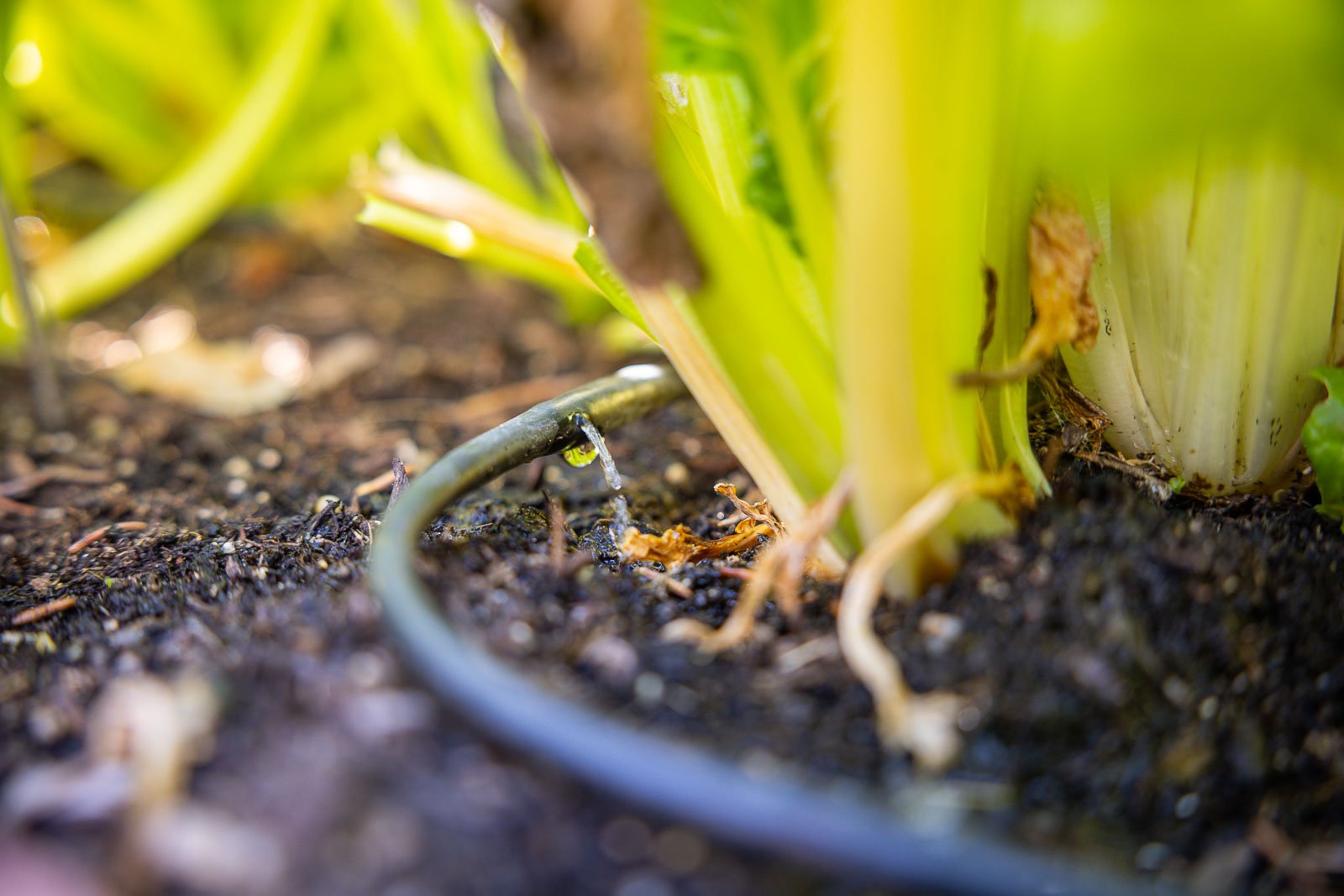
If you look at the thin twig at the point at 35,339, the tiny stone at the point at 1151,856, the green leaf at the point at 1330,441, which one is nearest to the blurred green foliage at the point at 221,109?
the thin twig at the point at 35,339

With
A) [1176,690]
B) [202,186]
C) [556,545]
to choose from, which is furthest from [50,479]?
[1176,690]

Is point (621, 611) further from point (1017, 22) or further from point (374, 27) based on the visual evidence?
point (374, 27)

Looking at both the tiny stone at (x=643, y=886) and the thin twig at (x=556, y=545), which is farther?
the thin twig at (x=556, y=545)

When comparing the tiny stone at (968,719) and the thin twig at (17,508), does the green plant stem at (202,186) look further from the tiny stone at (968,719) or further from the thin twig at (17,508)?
the tiny stone at (968,719)

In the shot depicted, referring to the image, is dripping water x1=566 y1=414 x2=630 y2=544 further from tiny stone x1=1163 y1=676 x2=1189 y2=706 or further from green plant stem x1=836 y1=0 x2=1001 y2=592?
tiny stone x1=1163 y1=676 x2=1189 y2=706

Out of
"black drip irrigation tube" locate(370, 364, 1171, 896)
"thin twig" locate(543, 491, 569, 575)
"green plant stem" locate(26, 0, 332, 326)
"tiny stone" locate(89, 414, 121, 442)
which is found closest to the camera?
"black drip irrigation tube" locate(370, 364, 1171, 896)

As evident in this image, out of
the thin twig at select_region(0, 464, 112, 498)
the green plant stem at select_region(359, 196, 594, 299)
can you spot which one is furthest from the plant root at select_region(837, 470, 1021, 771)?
the thin twig at select_region(0, 464, 112, 498)

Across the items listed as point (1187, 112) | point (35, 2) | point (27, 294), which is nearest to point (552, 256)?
point (1187, 112)

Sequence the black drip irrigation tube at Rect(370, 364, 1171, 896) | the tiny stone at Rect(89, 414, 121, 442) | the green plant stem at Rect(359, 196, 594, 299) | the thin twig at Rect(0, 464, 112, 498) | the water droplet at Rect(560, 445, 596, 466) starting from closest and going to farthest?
the black drip irrigation tube at Rect(370, 364, 1171, 896), the water droplet at Rect(560, 445, 596, 466), the green plant stem at Rect(359, 196, 594, 299), the thin twig at Rect(0, 464, 112, 498), the tiny stone at Rect(89, 414, 121, 442)

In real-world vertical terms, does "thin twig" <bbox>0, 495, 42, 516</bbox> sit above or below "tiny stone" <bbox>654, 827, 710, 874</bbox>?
below
